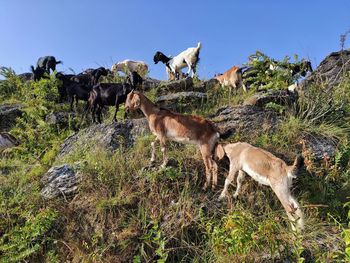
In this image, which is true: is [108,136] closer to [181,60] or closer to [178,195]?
[178,195]

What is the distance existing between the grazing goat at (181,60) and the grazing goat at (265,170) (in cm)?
927

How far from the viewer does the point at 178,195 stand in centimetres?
669

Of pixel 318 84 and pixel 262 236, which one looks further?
pixel 318 84

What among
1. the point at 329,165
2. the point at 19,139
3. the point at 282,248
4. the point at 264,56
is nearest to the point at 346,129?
the point at 329,165

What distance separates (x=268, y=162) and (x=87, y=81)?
32.7 ft

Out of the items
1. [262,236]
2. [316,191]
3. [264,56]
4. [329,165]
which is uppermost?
[264,56]

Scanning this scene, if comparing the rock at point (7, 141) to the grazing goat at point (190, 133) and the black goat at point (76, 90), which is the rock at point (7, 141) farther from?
the grazing goat at point (190, 133)

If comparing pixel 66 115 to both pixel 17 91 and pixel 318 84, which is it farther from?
pixel 318 84

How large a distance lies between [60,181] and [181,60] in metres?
10.8

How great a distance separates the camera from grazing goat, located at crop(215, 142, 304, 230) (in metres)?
5.64

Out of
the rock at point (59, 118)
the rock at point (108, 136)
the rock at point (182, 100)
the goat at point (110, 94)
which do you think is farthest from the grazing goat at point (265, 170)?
the rock at point (59, 118)

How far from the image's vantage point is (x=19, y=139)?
35.3ft

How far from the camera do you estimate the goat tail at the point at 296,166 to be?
18.0ft

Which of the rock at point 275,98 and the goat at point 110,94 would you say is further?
the goat at point 110,94
